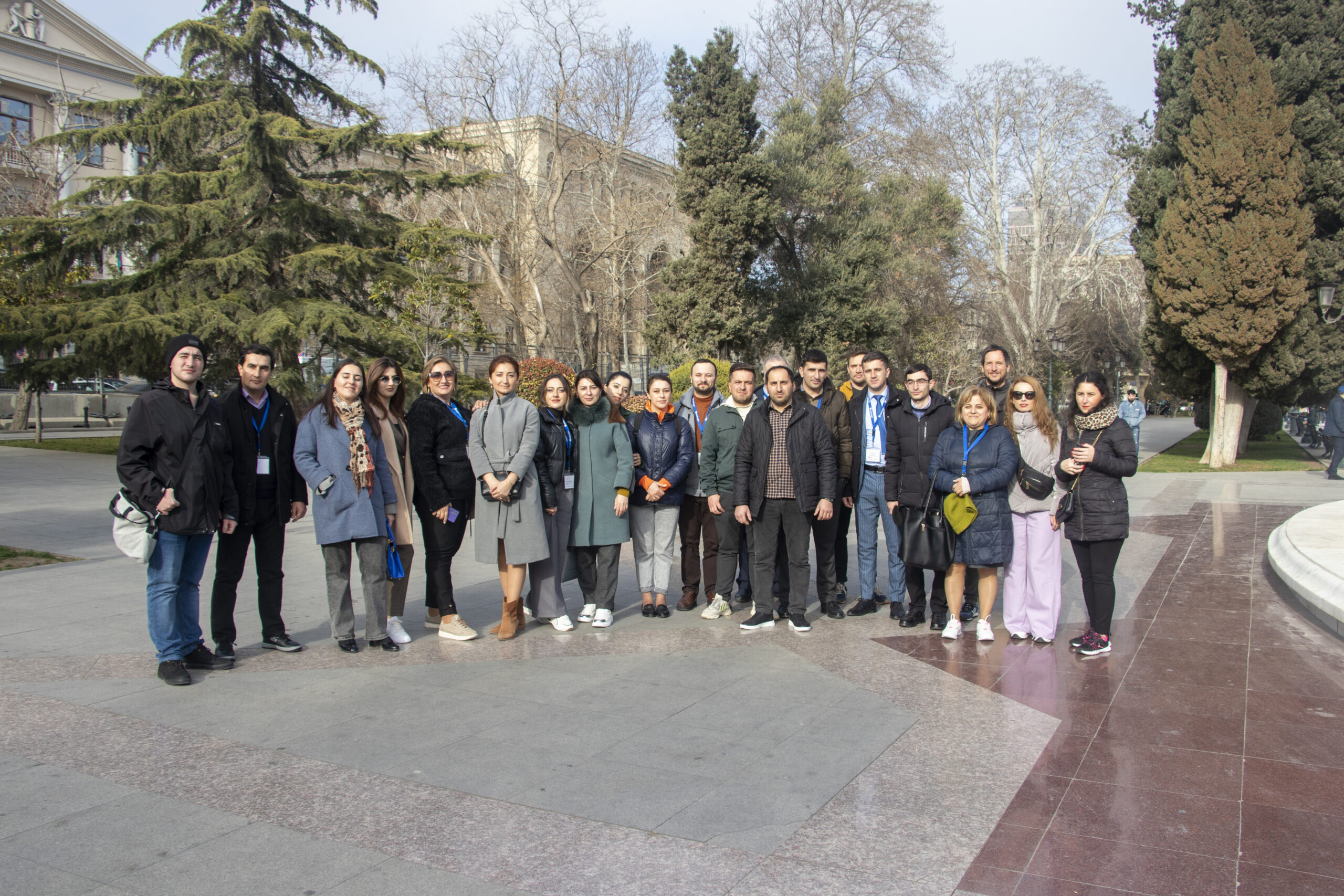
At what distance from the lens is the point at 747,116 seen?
23969mm

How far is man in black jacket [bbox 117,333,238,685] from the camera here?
5066mm

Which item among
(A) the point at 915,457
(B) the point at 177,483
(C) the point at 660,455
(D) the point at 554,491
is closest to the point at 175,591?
(B) the point at 177,483

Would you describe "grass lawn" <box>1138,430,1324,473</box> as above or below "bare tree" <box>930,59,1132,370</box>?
below

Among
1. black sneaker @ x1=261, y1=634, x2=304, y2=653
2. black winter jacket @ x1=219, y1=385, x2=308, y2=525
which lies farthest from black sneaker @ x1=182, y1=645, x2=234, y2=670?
black winter jacket @ x1=219, y1=385, x2=308, y2=525

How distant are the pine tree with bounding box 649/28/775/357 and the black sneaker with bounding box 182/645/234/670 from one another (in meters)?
19.5

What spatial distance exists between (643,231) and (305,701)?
26.8 metres

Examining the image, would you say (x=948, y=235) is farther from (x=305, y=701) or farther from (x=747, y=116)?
(x=305, y=701)

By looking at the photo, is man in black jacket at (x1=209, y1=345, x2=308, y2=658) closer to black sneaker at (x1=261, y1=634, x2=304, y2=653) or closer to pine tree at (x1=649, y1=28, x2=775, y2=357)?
black sneaker at (x1=261, y1=634, x2=304, y2=653)

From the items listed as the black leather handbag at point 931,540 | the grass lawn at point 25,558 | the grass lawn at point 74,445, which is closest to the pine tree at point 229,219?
the grass lawn at point 74,445

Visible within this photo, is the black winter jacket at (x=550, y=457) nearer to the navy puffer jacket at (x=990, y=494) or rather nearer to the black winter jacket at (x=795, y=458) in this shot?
the black winter jacket at (x=795, y=458)

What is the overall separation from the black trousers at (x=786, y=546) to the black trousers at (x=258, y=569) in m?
3.24

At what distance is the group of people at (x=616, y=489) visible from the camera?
5473mm

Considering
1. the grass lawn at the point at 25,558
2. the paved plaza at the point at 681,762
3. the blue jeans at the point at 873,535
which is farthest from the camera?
the grass lawn at the point at 25,558

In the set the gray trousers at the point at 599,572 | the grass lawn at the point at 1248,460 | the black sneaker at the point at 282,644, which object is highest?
the gray trousers at the point at 599,572
